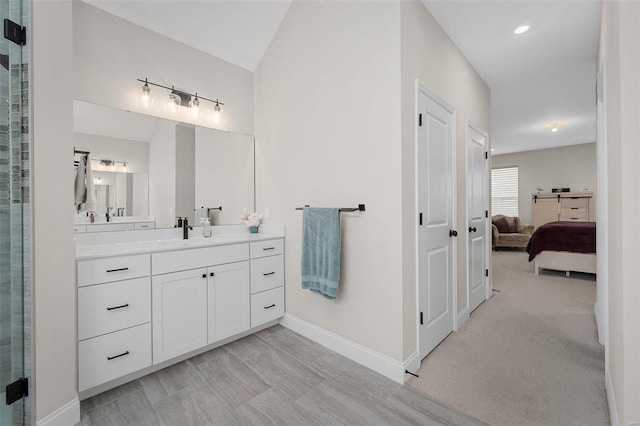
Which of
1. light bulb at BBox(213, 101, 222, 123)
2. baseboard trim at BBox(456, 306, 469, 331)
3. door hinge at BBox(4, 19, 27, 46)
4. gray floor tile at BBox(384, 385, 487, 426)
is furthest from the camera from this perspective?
light bulb at BBox(213, 101, 222, 123)

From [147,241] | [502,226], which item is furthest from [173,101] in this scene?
[502,226]

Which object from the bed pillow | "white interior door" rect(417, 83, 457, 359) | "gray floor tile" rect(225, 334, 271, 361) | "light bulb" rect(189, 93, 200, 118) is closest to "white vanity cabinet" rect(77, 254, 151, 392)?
"gray floor tile" rect(225, 334, 271, 361)

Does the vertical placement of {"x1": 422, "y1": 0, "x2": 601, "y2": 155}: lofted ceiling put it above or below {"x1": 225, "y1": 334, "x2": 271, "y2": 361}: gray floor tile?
above

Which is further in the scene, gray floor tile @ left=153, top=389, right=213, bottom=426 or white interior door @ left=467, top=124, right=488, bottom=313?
white interior door @ left=467, top=124, right=488, bottom=313

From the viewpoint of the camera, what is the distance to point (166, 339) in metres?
1.90

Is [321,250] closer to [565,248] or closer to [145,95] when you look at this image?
[145,95]

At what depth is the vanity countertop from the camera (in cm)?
179

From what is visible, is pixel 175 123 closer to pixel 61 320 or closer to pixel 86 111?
pixel 86 111

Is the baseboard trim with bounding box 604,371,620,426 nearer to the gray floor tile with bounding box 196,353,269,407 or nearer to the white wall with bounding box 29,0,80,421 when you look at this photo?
the gray floor tile with bounding box 196,353,269,407

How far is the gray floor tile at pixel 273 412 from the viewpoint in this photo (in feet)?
4.87

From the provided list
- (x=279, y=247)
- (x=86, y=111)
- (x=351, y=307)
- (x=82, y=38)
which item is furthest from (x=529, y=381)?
(x=82, y=38)

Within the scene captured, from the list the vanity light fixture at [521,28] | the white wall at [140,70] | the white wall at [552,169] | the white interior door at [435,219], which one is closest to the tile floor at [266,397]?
the white interior door at [435,219]

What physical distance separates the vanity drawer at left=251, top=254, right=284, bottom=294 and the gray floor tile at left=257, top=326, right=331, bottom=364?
0.42 meters

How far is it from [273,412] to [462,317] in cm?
198
